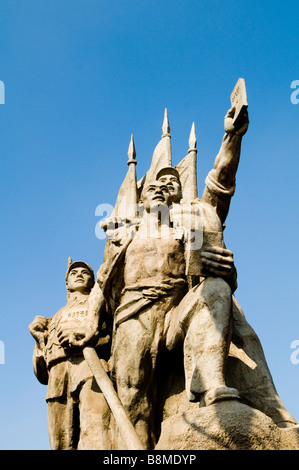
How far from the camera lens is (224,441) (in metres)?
5.21

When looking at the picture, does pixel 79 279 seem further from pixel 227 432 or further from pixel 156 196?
pixel 227 432

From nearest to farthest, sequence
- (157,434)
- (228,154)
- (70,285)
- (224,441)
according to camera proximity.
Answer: (224,441) < (157,434) < (228,154) < (70,285)

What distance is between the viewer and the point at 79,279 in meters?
8.71

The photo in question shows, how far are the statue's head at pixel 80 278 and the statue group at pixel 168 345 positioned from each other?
548 millimetres

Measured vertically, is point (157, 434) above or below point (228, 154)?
below

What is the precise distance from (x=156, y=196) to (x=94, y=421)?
2509mm

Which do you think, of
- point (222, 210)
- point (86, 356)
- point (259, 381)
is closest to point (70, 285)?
point (86, 356)

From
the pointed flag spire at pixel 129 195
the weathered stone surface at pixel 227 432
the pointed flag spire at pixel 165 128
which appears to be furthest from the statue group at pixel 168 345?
the pointed flag spire at pixel 165 128

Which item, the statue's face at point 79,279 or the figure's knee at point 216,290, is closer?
the figure's knee at point 216,290

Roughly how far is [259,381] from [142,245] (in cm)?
182

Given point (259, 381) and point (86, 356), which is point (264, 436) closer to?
point (259, 381)

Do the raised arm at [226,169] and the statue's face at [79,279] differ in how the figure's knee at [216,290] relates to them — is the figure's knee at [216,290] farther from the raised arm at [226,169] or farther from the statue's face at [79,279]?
the statue's face at [79,279]

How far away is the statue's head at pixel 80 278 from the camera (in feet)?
28.5

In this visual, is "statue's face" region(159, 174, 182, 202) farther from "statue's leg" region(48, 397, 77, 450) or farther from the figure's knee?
"statue's leg" region(48, 397, 77, 450)
